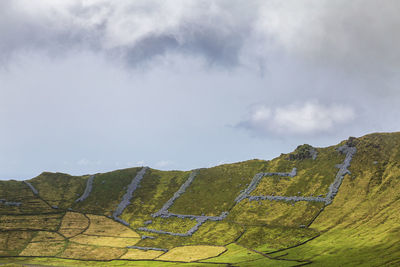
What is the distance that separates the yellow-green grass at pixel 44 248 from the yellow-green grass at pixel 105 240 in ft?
22.4

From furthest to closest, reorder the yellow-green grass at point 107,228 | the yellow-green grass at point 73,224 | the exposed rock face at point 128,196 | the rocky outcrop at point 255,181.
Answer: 1. the exposed rock face at point 128,196
2. the rocky outcrop at point 255,181
3. the yellow-green grass at point 73,224
4. the yellow-green grass at point 107,228

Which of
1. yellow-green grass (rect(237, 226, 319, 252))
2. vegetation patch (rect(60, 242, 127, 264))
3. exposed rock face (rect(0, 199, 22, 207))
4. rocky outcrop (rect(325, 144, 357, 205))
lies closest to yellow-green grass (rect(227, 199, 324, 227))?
yellow-green grass (rect(237, 226, 319, 252))

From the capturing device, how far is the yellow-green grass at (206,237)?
399 feet

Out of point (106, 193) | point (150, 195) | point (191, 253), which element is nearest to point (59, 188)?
point (106, 193)

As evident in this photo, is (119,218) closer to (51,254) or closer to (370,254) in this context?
(51,254)

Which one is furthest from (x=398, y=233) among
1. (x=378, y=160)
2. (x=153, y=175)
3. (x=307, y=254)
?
(x=153, y=175)

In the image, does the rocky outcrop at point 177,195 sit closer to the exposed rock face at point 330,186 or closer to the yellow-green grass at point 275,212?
the exposed rock face at point 330,186

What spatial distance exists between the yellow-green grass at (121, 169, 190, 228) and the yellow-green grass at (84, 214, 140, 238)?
5524mm

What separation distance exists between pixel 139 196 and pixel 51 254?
204 feet

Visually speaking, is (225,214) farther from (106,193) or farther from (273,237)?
(106,193)

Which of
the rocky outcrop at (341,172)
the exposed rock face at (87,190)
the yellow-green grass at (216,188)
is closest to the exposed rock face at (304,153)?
the rocky outcrop at (341,172)

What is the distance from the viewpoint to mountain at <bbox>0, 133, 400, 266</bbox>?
10025 cm

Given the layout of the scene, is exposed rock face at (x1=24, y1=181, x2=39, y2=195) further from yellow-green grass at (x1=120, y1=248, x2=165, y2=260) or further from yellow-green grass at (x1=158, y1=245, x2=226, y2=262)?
yellow-green grass at (x1=158, y1=245, x2=226, y2=262)

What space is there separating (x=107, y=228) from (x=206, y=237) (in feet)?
156
